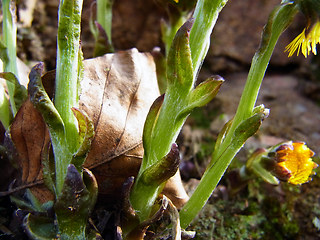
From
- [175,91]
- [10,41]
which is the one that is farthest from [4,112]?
[175,91]

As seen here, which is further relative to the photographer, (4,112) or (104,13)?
(104,13)

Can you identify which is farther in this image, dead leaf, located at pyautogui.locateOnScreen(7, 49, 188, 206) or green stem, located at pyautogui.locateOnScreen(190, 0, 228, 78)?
dead leaf, located at pyautogui.locateOnScreen(7, 49, 188, 206)

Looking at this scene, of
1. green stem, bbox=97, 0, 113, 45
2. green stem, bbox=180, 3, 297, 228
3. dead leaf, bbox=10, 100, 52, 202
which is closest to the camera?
green stem, bbox=180, 3, 297, 228

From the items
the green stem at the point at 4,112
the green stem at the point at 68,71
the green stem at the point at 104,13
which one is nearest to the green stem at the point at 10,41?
the green stem at the point at 4,112

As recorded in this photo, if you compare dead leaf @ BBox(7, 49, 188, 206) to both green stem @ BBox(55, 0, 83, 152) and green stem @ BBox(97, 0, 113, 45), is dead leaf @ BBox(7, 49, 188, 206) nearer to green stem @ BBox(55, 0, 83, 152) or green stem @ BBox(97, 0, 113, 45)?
green stem @ BBox(55, 0, 83, 152)

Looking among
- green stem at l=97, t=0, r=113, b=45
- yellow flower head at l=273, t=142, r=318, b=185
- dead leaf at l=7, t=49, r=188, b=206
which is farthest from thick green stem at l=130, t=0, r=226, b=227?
green stem at l=97, t=0, r=113, b=45

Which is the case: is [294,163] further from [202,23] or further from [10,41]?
[10,41]
